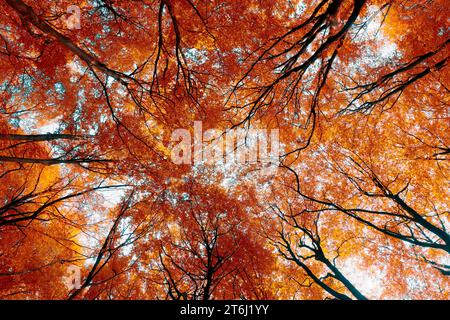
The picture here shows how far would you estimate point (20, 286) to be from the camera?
929 centimetres

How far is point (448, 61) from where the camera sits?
194 inches

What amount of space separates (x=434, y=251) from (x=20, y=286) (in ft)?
56.8

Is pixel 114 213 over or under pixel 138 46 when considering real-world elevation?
under

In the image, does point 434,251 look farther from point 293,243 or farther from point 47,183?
point 47,183

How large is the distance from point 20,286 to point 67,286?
172cm

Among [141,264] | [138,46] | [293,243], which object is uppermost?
[138,46]

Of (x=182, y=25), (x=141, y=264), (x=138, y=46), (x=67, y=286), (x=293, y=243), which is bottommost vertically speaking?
(x=67, y=286)
